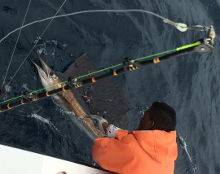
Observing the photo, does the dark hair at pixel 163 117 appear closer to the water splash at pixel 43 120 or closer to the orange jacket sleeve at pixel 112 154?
the orange jacket sleeve at pixel 112 154

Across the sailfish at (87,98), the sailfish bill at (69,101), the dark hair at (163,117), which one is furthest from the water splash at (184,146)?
the dark hair at (163,117)

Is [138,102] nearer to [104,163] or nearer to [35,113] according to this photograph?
[35,113]

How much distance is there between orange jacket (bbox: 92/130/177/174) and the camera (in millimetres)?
2815

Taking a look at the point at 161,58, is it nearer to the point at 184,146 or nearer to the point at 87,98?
the point at 87,98

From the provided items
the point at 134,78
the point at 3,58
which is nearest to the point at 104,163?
the point at 3,58

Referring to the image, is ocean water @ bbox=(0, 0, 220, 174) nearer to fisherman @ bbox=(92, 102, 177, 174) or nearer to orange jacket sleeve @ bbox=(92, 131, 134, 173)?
orange jacket sleeve @ bbox=(92, 131, 134, 173)

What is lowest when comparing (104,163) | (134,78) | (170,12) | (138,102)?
(104,163)

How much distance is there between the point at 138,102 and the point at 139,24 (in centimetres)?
263

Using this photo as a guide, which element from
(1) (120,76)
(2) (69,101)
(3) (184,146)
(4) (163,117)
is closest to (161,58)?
(4) (163,117)

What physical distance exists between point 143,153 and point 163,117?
25.4 inches

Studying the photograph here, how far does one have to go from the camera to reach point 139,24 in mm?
7211

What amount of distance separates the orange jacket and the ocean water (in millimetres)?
1814

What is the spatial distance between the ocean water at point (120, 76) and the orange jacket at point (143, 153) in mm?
1814

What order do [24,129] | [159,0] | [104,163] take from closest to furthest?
1. [104,163]
2. [24,129]
3. [159,0]
